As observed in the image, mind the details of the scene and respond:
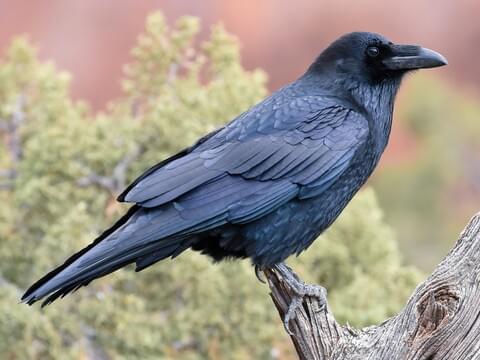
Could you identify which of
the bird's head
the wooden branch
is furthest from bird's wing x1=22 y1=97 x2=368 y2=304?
the wooden branch

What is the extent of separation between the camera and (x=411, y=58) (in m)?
5.05

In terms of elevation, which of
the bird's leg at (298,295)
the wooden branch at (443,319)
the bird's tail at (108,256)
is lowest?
the wooden branch at (443,319)

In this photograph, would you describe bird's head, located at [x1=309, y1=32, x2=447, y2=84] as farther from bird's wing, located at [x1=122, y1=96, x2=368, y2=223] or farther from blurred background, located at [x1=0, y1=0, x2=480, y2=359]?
blurred background, located at [x1=0, y1=0, x2=480, y2=359]

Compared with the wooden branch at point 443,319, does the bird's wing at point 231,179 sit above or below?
above

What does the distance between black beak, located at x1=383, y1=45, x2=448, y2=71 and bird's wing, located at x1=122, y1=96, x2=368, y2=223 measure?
0.37 metres

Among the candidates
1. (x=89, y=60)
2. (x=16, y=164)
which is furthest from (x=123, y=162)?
(x=89, y=60)

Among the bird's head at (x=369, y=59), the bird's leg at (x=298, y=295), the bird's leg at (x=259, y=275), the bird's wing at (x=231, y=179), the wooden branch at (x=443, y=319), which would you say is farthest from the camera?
the bird's head at (x=369, y=59)

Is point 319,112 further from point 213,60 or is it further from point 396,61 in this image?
point 213,60

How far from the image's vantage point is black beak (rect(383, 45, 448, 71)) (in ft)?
16.3

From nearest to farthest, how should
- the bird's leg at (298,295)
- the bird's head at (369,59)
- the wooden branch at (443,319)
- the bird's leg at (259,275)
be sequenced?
the wooden branch at (443,319) < the bird's leg at (298,295) < the bird's leg at (259,275) < the bird's head at (369,59)

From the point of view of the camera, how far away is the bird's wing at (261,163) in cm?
462

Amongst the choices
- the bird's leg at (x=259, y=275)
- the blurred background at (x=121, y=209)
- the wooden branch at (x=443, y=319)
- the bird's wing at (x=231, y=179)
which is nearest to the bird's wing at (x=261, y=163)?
the bird's wing at (x=231, y=179)

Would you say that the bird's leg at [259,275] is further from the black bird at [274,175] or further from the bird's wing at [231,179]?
the bird's wing at [231,179]

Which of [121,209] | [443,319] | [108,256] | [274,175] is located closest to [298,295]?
[274,175]
